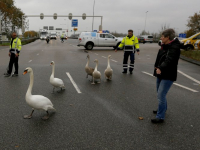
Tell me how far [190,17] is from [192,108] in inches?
2119

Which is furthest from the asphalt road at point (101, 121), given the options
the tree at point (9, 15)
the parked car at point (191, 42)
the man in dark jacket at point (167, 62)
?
the tree at point (9, 15)

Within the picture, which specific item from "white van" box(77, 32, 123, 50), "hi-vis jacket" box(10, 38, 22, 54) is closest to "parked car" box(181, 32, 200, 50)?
"white van" box(77, 32, 123, 50)

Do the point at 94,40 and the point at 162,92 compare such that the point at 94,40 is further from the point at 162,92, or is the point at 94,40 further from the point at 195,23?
the point at 195,23

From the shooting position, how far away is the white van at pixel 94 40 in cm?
2428

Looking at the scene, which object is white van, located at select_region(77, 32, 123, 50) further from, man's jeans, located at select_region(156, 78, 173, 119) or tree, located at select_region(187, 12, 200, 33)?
→ tree, located at select_region(187, 12, 200, 33)

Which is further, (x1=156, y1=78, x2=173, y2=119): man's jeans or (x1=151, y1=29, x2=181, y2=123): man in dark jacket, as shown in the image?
(x1=156, y1=78, x2=173, y2=119): man's jeans

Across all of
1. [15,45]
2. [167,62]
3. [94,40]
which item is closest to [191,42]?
[94,40]

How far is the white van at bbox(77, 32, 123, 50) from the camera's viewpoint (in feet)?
79.7

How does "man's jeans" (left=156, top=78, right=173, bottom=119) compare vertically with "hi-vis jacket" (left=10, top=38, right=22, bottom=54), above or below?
below

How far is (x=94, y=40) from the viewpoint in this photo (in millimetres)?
24578

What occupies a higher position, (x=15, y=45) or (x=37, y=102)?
(x=15, y=45)

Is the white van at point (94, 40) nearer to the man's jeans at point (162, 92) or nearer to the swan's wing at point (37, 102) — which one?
the swan's wing at point (37, 102)

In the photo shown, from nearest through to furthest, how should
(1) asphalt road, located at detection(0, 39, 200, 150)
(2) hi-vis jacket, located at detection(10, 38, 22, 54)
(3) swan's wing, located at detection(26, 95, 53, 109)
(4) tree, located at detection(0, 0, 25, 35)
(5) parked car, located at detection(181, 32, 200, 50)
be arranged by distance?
1. (1) asphalt road, located at detection(0, 39, 200, 150)
2. (3) swan's wing, located at detection(26, 95, 53, 109)
3. (2) hi-vis jacket, located at detection(10, 38, 22, 54)
4. (5) parked car, located at detection(181, 32, 200, 50)
5. (4) tree, located at detection(0, 0, 25, 35)

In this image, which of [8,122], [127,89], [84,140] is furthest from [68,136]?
[127,89]
